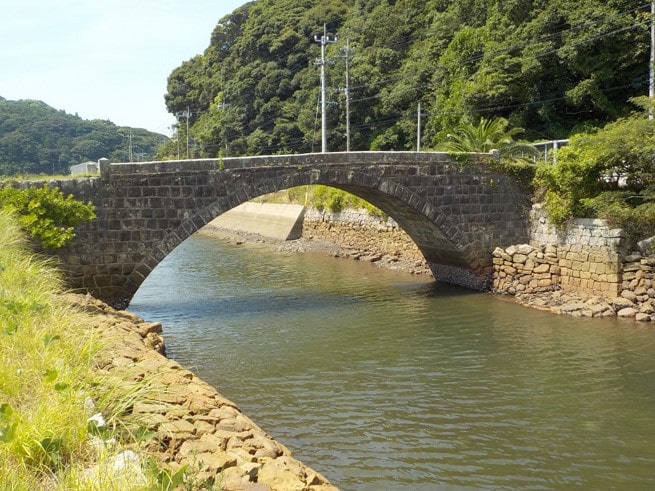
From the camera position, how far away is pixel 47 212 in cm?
1494

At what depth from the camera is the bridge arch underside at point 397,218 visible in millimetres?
16234

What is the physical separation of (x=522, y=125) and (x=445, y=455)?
26.4 m

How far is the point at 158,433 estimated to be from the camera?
552cm

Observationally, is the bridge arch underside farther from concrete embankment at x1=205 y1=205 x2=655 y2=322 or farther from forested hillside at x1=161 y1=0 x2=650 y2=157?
forested hillside at x1=161 y1=0 x2=650 y2=157

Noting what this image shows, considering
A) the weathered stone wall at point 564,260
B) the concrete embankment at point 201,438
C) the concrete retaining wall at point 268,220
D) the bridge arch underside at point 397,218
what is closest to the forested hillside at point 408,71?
the bridge arch underside at point 397,218

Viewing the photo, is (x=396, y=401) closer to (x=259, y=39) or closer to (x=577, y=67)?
(x=577, y=67)

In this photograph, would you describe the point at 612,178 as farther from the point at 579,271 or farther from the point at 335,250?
the point at 335,250

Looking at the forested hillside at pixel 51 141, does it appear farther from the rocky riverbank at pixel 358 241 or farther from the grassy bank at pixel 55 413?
the grassy bank at pixel 55 413

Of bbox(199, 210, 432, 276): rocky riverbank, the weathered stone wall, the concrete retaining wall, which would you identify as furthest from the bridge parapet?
the concrete retaining wall

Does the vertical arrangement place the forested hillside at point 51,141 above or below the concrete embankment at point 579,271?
above

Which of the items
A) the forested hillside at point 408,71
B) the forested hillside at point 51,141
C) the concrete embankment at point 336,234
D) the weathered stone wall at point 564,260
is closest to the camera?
the weathered stone wall at point 564,260

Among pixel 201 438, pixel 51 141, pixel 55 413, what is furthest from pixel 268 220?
pixel 51 141

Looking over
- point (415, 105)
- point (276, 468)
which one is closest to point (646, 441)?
point (276, 468)

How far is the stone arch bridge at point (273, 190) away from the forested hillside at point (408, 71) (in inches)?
291
